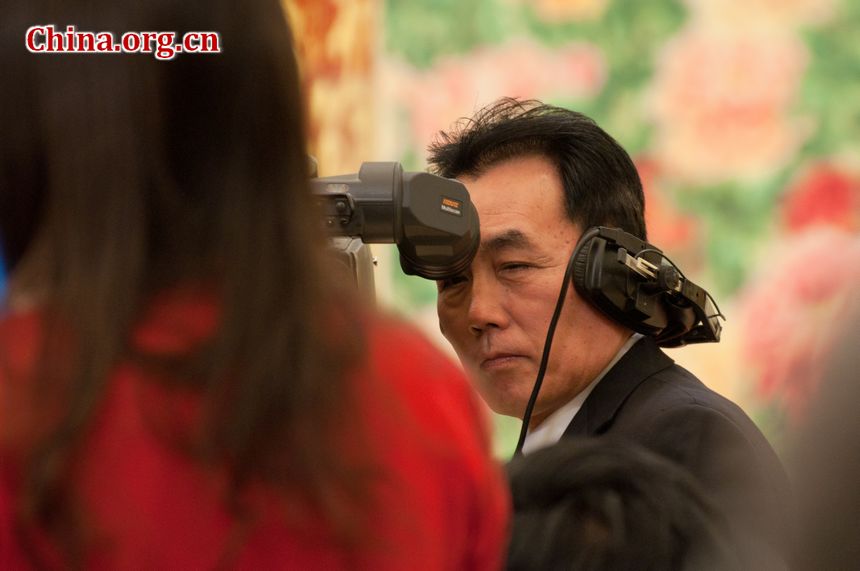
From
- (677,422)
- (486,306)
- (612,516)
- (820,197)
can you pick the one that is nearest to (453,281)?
(486,306)

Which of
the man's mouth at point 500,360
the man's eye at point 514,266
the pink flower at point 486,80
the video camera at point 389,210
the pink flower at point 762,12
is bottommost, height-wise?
the man's mouth at point 500,360

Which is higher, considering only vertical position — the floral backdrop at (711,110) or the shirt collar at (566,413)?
the floral backdrop at (711,110)

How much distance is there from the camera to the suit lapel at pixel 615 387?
4.66 feet

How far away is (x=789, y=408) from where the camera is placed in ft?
1.89

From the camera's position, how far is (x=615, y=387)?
56.6 inches

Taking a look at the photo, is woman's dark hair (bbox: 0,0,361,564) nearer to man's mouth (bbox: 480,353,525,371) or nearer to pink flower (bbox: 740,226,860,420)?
man's mouth (bbox: 480,353,525,371)

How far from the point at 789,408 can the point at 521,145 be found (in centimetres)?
102

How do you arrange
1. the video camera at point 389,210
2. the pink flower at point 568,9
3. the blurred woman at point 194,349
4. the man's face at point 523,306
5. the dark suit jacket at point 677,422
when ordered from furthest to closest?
the pink flower at point 568,9
the man's face at point 523,306
the dark suit jacket at point 677,422
the video camera at point 389,210
the blurred woman at point 194,349

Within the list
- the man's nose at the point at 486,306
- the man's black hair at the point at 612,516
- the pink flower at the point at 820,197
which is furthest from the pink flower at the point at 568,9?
the man's black hair at the point at 612,516

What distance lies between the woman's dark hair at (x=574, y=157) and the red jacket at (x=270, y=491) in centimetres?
87

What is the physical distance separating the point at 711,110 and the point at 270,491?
1.92 metres

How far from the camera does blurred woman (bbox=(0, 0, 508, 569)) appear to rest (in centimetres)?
59

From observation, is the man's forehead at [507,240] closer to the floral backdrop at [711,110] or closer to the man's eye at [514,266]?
the man's eye at [514,266]

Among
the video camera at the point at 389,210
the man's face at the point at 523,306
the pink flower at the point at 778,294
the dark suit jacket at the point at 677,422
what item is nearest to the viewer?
the video camera at the point at 389,210
